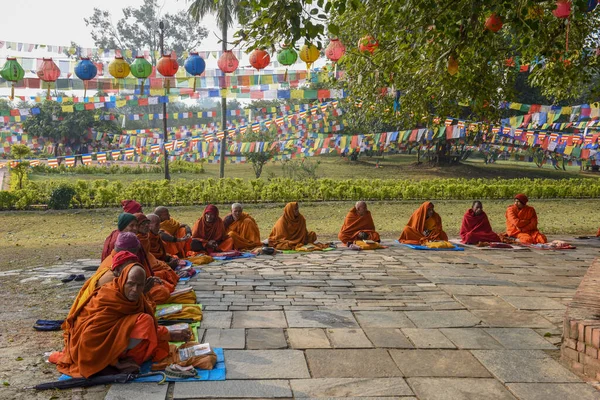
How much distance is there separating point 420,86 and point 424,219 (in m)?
2.84

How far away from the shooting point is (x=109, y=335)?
186 inches

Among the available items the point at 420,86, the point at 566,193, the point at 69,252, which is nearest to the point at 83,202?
the point at 69,252

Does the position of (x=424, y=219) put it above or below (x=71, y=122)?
below

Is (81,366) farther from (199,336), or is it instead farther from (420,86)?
(420,86)

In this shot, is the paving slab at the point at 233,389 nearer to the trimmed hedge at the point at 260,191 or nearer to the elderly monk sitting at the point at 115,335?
the elderly monk sitting at the point at 115,335

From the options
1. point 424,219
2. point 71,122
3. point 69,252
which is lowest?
point 69,252

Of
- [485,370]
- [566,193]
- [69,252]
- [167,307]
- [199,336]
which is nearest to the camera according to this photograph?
[485,370]

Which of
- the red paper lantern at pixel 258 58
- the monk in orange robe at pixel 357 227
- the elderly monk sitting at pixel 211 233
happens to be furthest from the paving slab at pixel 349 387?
the red paper lantern at pixel 258 58

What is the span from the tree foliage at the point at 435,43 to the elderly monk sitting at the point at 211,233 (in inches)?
147

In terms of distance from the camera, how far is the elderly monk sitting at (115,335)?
15.3 feet

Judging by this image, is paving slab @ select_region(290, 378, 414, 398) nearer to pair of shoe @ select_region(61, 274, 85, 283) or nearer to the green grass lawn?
A: pair of shoe @ select_region(61, 274, 85, 283)

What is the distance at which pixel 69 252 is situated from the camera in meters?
11.1

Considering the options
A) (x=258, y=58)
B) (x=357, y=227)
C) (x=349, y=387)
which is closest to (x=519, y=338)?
(x=349, y=387)

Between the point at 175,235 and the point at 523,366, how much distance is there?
6.57 m
